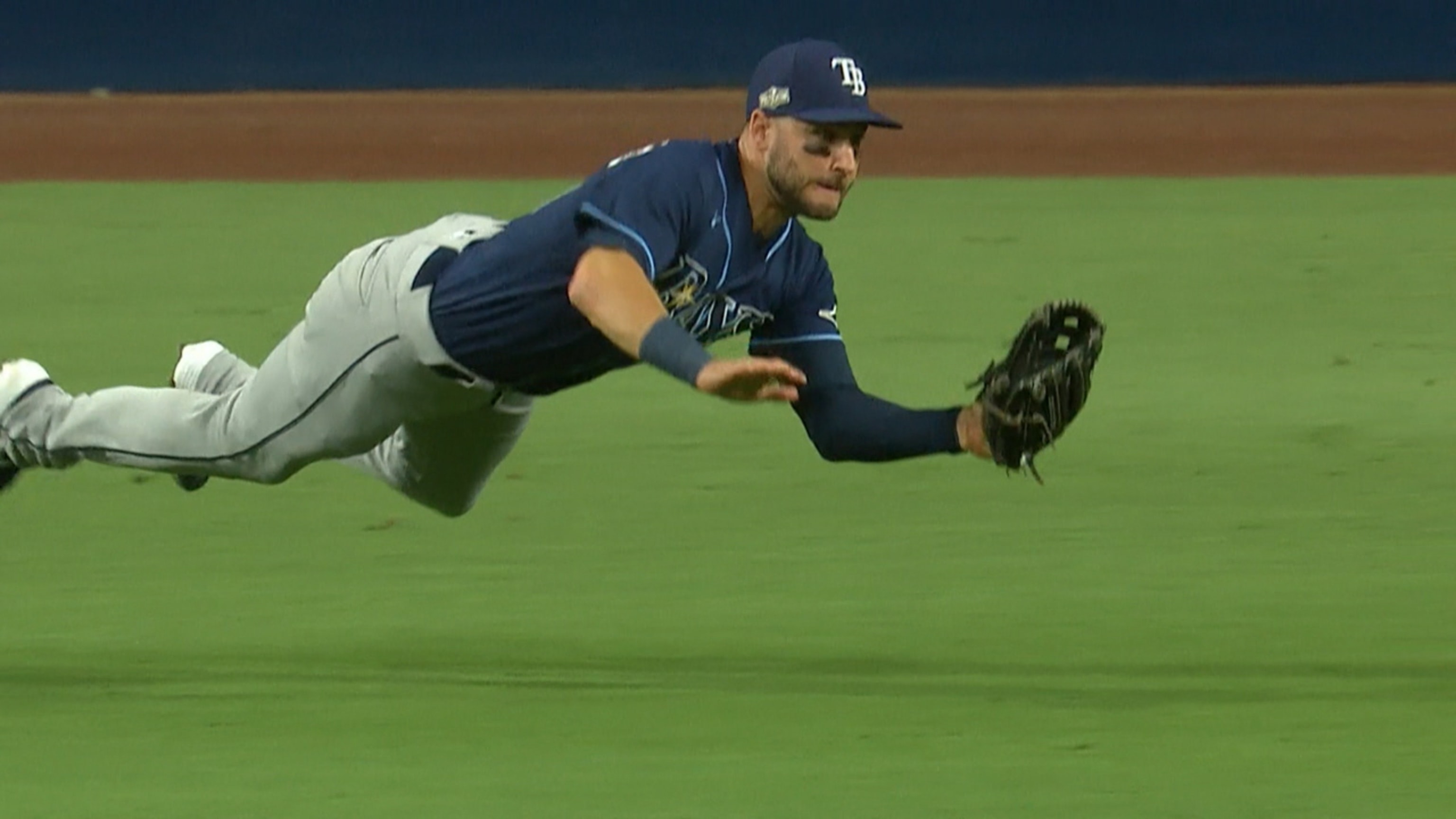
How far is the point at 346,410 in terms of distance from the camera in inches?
219

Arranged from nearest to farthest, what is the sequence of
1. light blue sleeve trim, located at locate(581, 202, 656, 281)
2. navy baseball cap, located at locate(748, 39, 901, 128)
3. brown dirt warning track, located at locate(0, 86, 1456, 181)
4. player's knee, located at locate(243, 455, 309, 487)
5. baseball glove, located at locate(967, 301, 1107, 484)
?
light blue sleeve trim, located at locate(581, 202, 656, 281) < navy baseball cap, located at locate(748, 39, 901, 128) < baseball glove, located at locate(967, 301, 1107, 484) < player's knee, located at locate(243, 455, 309, 487) < brown dirt warning track, located at locate(0, 86, 1456, 181)

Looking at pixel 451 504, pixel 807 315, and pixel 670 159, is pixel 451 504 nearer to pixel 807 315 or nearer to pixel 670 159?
pixel 807 315

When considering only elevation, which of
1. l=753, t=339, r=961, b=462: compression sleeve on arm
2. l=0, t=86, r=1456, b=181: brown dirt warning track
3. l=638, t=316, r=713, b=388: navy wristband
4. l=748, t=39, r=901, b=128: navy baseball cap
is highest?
l=748, t=39, r=901, b=128: navy baseball cap

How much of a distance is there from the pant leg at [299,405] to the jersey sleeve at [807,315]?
1.96 feet

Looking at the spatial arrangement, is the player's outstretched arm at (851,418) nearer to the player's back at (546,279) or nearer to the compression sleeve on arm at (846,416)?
the compression sleeve on arm at (846,416)

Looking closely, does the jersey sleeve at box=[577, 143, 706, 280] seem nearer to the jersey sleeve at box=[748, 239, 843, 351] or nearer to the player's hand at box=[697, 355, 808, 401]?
the player's hand at box=[697, 355, 808, 401]

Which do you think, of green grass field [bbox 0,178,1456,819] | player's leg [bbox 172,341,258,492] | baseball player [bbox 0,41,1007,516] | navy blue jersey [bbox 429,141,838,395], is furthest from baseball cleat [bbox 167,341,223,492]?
navy blue jersey [bbox 429,141,838,395]

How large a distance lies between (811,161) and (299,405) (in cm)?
118

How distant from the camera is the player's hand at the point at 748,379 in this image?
4660 millimetres

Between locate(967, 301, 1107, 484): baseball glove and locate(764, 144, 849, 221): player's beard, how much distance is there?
459 millimetres

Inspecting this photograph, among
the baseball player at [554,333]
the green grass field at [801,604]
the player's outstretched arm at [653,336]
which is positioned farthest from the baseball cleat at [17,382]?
the player's outstretched arm at [653,336]

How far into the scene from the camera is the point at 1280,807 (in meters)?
4.44

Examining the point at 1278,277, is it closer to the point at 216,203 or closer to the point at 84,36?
the point at 216,203

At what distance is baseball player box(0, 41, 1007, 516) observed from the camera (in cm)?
507
